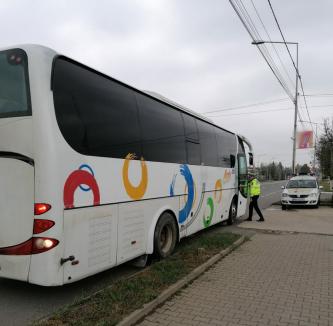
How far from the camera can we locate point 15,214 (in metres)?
4.68

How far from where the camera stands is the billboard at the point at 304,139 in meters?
28.7

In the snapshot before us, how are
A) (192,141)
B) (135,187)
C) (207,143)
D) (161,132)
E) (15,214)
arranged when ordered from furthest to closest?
(207,143)
(192,141)
(161,132)
(135,187)
(15,214)

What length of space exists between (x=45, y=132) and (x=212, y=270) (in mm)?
3883

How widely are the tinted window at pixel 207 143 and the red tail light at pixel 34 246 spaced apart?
5575 millimetres

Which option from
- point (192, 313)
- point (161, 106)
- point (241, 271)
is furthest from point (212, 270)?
point (161, 106)

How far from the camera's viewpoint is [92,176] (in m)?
5.16

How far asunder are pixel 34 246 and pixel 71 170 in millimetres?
976

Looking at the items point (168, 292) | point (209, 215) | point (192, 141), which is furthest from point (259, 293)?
point (209, 215)

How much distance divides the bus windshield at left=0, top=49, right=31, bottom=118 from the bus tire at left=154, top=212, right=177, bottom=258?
129 inches

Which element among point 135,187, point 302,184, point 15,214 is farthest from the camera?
point 302,184

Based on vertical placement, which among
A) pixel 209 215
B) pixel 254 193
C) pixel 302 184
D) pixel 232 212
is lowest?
pixel 232 212

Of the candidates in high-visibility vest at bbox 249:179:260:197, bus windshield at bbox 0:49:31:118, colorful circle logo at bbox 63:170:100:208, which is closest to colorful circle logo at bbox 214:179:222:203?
high-visibility vest at bbox 249:179:260:197

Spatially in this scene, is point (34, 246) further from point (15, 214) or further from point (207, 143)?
point (207, 143)

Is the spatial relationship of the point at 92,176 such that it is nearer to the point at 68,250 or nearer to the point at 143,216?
the point at 68,250
